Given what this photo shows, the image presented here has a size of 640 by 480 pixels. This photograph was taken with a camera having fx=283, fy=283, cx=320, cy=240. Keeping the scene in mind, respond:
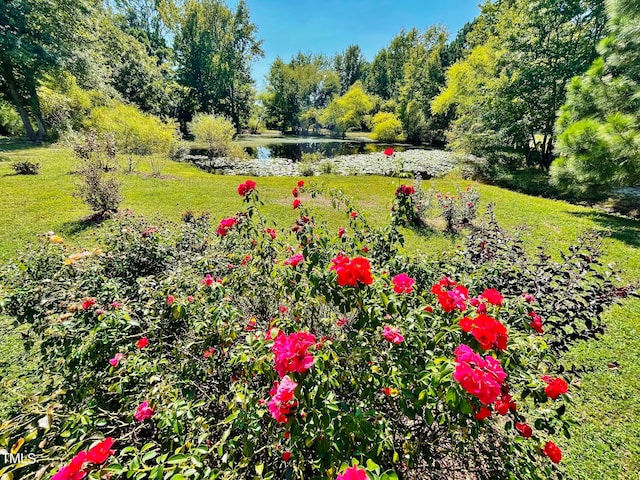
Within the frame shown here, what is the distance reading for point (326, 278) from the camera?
1.49 meters

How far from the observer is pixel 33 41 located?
1362 centimetres

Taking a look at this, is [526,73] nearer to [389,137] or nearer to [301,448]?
[301,448]

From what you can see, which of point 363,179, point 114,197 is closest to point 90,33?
point 114,197

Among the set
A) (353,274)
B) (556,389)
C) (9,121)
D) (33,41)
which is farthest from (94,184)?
(9,121)

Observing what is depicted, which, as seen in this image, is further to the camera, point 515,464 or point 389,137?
point 389,137

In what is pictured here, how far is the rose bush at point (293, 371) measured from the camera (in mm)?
1045

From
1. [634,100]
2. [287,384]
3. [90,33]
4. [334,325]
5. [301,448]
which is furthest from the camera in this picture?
[90,33]

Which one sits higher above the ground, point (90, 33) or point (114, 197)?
point (90, 33)

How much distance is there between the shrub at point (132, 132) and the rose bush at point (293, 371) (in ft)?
44.2

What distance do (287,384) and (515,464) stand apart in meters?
1.30

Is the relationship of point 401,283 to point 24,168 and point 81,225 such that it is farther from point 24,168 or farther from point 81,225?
point 24,168

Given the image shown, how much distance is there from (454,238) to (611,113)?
421 cm

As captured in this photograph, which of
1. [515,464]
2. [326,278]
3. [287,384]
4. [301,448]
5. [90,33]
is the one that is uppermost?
[90,33]

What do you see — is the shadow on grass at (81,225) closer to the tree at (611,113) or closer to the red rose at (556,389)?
the red rose at (556,389)
